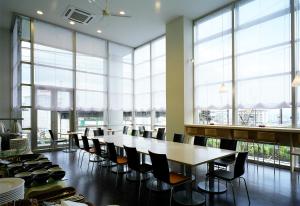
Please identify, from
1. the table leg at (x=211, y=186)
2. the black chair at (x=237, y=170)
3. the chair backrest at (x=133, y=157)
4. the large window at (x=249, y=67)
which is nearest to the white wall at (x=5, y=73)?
the chair backrest at (x=133, y=157)

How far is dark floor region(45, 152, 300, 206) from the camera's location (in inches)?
128

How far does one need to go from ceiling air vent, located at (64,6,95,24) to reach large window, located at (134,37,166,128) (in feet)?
10.5

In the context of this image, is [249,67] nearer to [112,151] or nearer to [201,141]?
[201,141]

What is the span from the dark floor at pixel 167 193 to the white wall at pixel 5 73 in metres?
4.57

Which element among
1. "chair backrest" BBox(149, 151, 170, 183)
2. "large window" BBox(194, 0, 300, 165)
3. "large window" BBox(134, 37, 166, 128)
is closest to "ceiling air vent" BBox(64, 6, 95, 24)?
"large window" BBox(134, 37, 166, 128)

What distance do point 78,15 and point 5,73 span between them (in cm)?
388

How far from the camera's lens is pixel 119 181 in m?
4.23

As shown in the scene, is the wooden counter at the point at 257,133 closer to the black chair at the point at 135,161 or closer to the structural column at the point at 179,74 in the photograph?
the structural column at the point at 179,74

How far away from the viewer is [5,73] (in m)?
7.78

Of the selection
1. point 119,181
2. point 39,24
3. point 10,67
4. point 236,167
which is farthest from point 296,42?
point 10,67

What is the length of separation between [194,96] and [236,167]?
4.37m

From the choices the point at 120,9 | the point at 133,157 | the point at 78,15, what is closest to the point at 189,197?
the point at 133,157

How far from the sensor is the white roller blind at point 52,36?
23.8 feet

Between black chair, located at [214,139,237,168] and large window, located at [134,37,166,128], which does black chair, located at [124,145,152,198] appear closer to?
black chair, located at [214,139,237,168]
